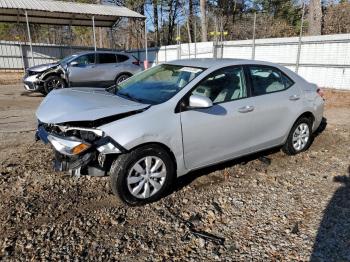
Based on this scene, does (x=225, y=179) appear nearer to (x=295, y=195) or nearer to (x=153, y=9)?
(x=295, y=195)

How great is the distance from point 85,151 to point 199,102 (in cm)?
134

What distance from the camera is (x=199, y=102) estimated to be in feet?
11.9

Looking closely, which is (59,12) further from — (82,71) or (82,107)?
(82,107)

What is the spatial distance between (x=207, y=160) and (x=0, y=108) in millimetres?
7325

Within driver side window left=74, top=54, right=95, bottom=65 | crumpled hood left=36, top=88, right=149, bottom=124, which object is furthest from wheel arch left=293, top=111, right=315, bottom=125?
driver side window left=74, top=54, right=95, bottom=65

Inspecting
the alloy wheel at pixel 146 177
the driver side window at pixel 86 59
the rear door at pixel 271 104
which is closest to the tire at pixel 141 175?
the alloy wheel at pixel 146 177

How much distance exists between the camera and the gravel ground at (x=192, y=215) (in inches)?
113

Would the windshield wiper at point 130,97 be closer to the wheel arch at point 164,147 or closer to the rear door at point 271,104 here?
the wheel arch at point 164,147

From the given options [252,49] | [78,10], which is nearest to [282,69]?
[252,49]

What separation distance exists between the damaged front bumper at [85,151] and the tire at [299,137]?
2950mm

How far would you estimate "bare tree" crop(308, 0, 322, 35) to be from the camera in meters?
15.5

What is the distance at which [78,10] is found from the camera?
16.9m

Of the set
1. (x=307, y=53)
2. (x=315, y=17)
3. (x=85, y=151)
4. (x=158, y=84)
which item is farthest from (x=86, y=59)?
(x=315, y=17)

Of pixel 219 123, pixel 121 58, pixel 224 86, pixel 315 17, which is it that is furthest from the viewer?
pixel 315 17
